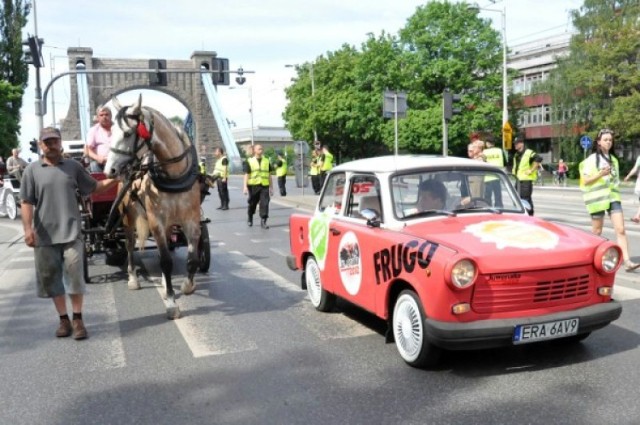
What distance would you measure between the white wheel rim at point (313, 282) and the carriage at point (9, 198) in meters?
17.1

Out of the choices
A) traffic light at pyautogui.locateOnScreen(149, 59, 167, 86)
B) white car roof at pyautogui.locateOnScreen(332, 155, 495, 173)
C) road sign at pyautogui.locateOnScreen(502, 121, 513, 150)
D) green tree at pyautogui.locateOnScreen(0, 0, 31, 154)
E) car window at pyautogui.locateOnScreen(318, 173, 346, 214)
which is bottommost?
car window at pyautogui.locateOnScreen(318, 173, 346, 214)

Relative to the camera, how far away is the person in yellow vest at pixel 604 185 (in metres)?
8.43

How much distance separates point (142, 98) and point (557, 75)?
49727mm

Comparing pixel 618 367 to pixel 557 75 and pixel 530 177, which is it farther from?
pixel 557 75

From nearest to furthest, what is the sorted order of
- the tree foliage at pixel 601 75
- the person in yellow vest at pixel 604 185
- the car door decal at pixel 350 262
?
the car door decal at pixel 350 262 < the person in yellow vest at pixel 604 185 < the tree foliage at pixel 601 75

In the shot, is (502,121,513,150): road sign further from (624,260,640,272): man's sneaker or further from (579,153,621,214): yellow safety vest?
(624,260,640,272): man's sneaker

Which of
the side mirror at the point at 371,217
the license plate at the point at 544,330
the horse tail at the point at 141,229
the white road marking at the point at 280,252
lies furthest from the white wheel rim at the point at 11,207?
the license plate at the point at 544,330

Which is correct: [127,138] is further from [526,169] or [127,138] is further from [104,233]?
[526,169]

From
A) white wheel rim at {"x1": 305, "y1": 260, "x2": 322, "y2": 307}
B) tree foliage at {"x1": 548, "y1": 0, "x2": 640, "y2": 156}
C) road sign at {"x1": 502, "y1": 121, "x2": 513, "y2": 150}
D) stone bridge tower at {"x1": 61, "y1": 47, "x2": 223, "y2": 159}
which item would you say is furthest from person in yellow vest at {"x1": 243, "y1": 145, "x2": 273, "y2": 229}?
stone bridge tower at {"x1": 61, "y1": 47, "x2": 223, "y2": 159}

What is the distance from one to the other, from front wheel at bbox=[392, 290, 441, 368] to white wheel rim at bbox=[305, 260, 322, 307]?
1.77 metres

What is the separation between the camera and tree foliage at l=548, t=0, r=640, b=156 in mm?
44406

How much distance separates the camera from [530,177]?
13.5m

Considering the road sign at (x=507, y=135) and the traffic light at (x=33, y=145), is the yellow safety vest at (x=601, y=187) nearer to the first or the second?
the road sign at (x=507, y=135)

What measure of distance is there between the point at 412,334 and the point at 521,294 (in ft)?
2.87
